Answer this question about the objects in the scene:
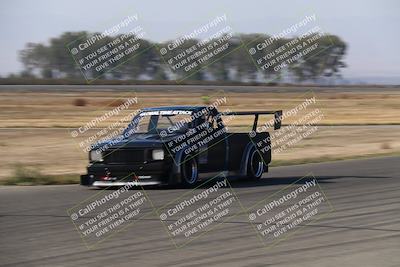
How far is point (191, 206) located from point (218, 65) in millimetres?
126024

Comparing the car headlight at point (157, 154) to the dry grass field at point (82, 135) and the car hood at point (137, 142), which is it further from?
the dry grass field at point (82, 135)

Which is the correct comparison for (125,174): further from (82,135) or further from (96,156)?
(82,135)

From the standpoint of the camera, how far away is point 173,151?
12461 mm

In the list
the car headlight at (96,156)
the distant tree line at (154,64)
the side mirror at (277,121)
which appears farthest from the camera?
the distant tree line at (154,64)

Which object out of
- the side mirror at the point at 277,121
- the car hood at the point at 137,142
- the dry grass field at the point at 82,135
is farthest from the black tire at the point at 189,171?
the dry grass field at the point at 82,135

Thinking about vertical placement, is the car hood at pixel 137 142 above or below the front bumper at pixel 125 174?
above

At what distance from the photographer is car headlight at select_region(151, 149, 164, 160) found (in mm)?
12359

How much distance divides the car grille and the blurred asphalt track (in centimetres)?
94

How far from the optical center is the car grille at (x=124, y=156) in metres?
12.5

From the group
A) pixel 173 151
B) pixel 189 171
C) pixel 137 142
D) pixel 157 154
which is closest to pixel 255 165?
pixel 189 171

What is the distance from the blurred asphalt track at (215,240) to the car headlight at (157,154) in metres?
0.72

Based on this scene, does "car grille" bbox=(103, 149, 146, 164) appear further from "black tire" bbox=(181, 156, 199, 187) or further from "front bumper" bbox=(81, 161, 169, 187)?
"black tire" bbox=(181, 156, 199, 187)

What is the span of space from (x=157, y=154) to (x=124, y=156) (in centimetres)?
57

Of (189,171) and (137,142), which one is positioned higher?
(137,142)
